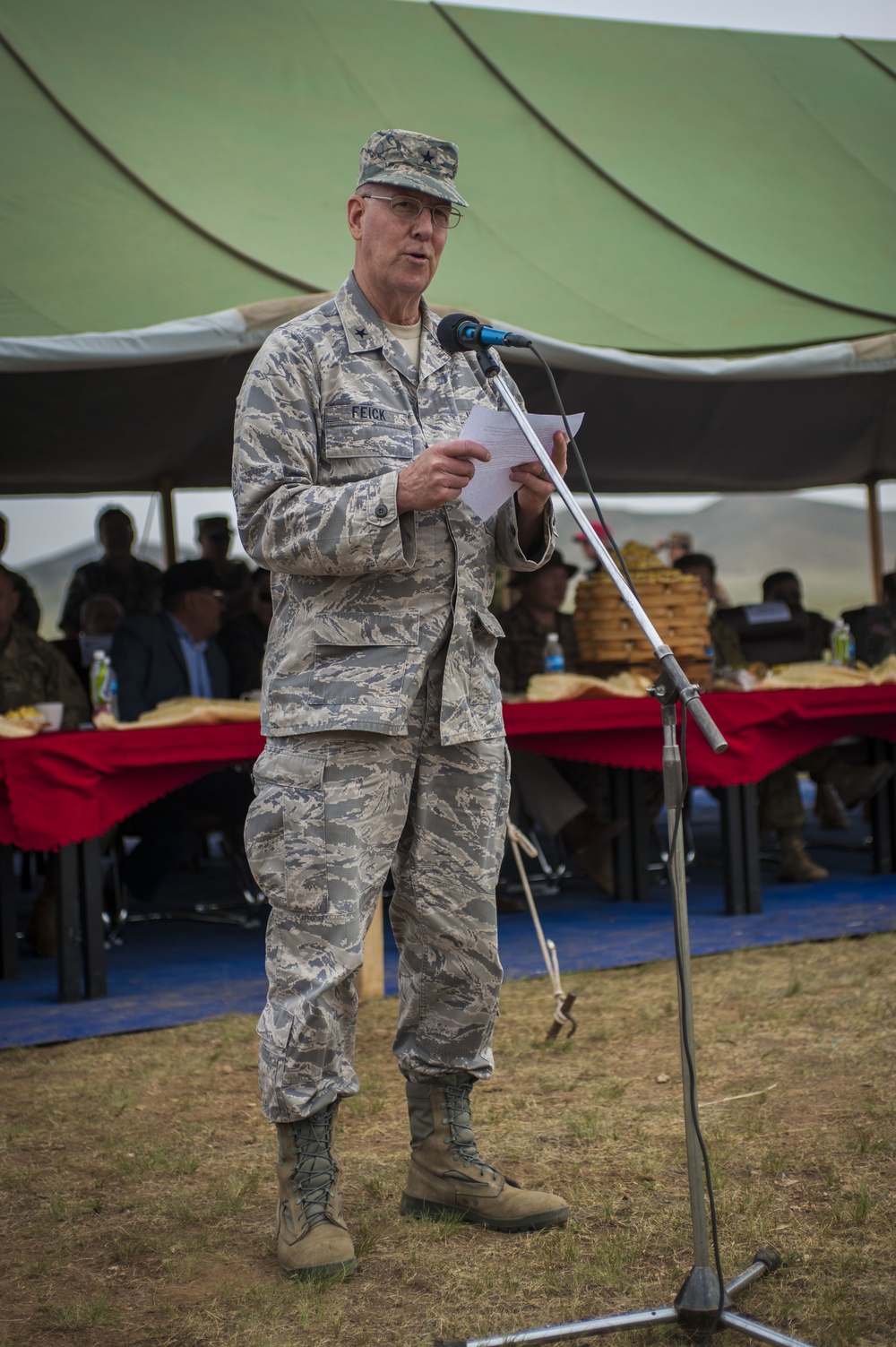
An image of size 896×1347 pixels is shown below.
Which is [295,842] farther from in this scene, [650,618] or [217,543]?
[217,543]

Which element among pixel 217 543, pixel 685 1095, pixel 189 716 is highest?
pixel 217 543

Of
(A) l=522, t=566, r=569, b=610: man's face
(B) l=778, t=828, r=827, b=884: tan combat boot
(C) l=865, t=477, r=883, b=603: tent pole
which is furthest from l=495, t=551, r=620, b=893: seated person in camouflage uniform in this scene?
(C) l=865, t=477, r=883, b=603: tent pole

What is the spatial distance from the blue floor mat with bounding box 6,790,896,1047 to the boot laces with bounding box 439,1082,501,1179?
6.20 feet

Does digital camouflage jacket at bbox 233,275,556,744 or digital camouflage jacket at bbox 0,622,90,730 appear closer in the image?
digital camouflage jacket at bbox 233,275,556,744

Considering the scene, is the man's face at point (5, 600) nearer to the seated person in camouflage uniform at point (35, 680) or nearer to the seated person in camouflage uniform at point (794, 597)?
the seated person in camouflage uniform at point (35, 680)

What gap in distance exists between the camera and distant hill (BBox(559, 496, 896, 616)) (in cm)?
3341

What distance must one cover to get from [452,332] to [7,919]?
342 cm

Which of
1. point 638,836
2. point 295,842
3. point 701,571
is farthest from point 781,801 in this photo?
point 295,842

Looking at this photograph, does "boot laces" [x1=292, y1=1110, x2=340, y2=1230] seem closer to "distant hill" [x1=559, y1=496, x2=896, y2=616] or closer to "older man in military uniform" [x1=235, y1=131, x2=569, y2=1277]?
"older man in military uniform" [x1=235, y1=131, x2=569, y2=1277]

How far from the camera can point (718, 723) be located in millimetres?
5621

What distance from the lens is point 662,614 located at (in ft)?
19.7

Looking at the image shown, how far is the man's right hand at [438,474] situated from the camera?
2248 mm

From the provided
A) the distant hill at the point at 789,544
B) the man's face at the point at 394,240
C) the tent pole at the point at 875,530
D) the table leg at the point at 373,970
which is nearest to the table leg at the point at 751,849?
the table leg at the point at 373,970

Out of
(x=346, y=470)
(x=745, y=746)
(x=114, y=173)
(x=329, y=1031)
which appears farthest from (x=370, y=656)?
(x=114, y=173)
